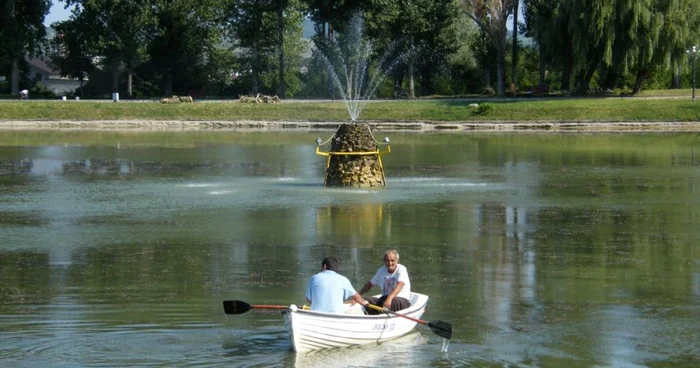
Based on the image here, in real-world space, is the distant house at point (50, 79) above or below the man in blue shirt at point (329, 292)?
above

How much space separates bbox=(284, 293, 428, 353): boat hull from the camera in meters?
14.4

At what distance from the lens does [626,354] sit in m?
15.2

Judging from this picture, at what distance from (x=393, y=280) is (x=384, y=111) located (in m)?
52.4

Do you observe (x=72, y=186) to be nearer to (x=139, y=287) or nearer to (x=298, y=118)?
(x=139, y=287)

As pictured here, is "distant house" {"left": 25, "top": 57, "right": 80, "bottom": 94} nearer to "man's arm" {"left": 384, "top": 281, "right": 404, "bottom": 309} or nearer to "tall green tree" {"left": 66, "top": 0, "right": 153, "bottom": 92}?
"tall green tree" {"left": 66, "top": 0, "right": 153, "bottom": 92}

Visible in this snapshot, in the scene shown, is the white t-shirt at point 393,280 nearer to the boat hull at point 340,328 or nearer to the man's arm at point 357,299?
the boat hull at point 340,328

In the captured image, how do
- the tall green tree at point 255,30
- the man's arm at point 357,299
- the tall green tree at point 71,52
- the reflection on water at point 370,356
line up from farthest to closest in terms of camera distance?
the tall green tree at point 255,30 < the tall green tree at point 71,52 < the man's arm at point 357,299 < the reflection on water at point 370,356

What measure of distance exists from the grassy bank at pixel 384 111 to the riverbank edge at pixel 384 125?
718 millimetres

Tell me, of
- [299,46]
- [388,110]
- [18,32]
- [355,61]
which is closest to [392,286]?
[388,110]

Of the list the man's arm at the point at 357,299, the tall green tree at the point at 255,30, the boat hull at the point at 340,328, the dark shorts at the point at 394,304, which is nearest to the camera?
the boat hull at the point at 340,328

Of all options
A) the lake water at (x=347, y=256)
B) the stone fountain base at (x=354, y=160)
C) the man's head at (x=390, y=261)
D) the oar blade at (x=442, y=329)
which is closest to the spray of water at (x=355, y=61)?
the lake water at (x=347, y=256)

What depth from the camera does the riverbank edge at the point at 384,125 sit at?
63438 mm

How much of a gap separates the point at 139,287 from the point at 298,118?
1952 inches

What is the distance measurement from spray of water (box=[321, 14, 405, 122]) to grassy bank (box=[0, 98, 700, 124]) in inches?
353
